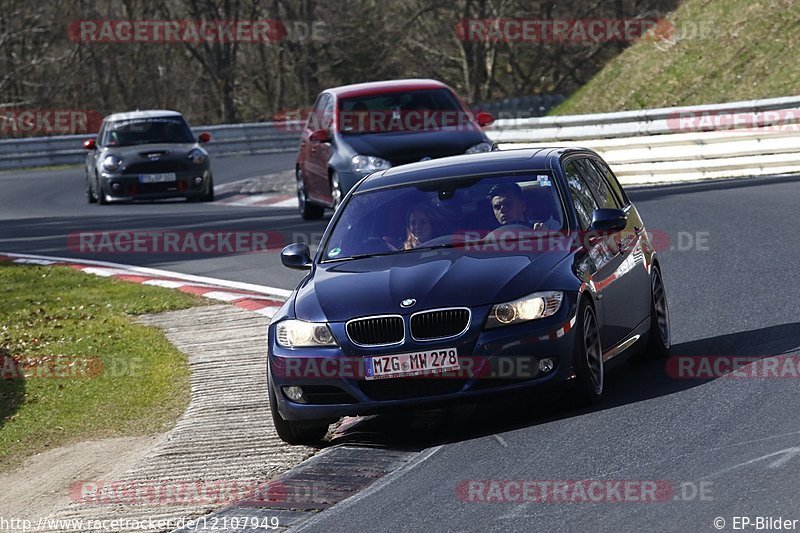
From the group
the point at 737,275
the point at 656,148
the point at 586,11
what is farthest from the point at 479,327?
the point at 586,11

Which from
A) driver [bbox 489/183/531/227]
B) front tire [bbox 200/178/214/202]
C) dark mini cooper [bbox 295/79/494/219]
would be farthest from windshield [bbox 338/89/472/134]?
driver [bbox 489/183/531/227]

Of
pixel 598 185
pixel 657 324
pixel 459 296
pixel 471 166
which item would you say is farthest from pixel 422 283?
pixel 598 185

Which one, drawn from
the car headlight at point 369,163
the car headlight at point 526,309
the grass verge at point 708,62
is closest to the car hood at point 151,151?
the car headlight at point 369,163

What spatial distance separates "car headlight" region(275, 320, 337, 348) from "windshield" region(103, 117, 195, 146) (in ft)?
64.5

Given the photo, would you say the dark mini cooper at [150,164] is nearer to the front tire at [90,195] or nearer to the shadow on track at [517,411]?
the front tire at [90,195]

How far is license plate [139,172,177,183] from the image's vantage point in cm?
2700

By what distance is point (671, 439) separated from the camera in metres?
7.38

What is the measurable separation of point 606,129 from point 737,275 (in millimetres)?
12503

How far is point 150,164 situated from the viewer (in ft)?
88.3

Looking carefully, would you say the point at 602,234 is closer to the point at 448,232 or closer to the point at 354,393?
the point at 448,232

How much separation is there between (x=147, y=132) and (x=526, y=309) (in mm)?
20570

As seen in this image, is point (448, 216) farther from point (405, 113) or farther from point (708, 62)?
point (708, 62)

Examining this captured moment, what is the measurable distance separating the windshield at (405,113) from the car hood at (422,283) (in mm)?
11116

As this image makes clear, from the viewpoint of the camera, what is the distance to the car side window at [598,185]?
995 centimetres
